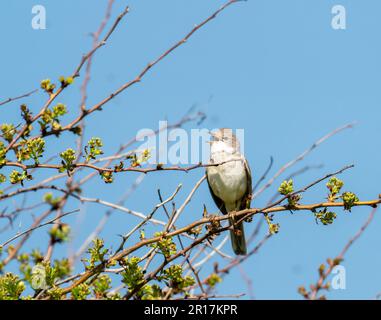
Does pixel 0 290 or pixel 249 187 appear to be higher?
pixel 249 187

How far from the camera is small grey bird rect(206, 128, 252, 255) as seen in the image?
24.7 feet

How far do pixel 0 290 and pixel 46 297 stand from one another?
0.23 metres

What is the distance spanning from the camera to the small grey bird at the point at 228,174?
24.7 feet

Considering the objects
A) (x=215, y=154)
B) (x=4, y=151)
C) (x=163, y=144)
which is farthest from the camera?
(x=215, y=154)

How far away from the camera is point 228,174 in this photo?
7.52 m
